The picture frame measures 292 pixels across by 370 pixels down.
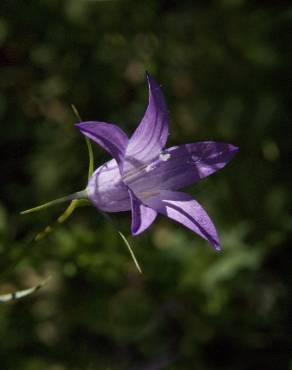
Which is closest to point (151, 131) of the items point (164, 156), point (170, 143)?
point (164, 156)

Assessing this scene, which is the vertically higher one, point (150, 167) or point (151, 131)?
point (151, 131)

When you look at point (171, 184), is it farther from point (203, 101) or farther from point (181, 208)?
point (203, 101)

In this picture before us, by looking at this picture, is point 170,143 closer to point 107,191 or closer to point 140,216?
point 107,191

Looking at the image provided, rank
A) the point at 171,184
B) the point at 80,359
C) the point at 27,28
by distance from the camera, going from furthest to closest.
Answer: the point at 27,28 → the point at 80,359 → the point at 171,184

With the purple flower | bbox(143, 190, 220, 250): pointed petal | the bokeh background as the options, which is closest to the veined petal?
the purple flower

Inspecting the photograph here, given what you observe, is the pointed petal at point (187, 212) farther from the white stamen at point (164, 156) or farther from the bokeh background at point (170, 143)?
the bokeh background at point (170, 143)

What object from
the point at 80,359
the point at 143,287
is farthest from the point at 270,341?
the point at 80,359

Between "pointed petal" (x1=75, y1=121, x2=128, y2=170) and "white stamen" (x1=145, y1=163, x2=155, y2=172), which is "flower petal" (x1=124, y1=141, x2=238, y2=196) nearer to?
"white stamen" (x1=145, y1=163, x2=155, y2=172)
